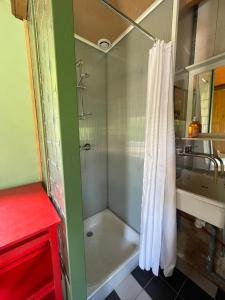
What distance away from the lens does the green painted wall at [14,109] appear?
1245 mm

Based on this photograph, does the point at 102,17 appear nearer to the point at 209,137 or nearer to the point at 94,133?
the point at 94,133

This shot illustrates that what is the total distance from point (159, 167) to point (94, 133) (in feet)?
3.68

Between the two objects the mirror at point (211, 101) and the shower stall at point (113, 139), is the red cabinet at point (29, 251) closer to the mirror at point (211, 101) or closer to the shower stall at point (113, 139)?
the shower stall at point (113, 139)

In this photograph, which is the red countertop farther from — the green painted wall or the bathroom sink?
the bathroom sink

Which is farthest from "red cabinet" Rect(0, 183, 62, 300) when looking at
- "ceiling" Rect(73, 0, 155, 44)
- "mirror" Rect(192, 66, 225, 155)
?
"ceiling" Rect(73, 0, 155, 44)

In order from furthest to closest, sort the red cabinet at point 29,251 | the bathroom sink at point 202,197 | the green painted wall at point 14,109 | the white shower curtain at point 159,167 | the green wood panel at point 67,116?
the green painted wall at point 14,109
the white shower curtain at point 159,167
the bathroom sink at point 202,197
the red cabinet at point 29,251
the green wood panel at point 67,116

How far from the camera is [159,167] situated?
3.85ft

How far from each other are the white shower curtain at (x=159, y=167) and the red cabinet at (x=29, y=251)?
0.75 meters

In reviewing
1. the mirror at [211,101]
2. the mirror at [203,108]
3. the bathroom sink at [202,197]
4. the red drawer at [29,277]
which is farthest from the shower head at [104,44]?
the red drawer at [29,277]

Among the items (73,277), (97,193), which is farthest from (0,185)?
(97,193)

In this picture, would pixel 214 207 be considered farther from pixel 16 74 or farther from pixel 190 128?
pixel 16 74

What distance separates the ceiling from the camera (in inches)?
50.6

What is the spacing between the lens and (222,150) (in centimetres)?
132

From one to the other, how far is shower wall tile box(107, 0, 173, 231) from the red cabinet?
41.4 inches
